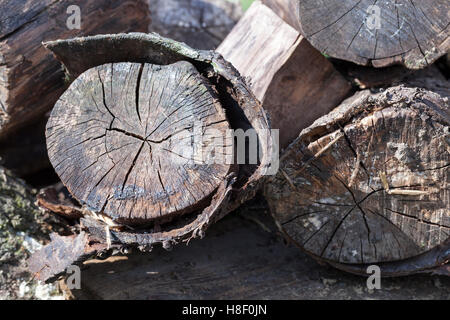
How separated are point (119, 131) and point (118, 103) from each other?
0.44 ft

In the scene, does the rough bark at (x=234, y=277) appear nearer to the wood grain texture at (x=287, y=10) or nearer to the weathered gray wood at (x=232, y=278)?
the weathered gray wood at (x=232, y=278)

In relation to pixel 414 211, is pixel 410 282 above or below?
below

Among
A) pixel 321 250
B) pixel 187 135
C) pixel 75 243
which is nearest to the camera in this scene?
pixel 187 135

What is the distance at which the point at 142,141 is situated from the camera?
2.37 m

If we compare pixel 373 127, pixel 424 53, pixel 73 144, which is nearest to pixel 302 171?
pixel 373 127

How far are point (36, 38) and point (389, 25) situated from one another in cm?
183

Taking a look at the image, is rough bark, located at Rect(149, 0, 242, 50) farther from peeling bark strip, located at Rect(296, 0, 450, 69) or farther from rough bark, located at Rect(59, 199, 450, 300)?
rough bark, located at Rect(59, 199, 450, 300)

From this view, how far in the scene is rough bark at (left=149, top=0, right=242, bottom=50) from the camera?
367cm

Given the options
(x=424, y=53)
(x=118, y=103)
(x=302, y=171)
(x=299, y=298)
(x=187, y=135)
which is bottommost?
(x=299, y=298)

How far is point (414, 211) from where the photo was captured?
104 inches

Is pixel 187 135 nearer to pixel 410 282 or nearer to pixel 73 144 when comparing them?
pixel 73 144

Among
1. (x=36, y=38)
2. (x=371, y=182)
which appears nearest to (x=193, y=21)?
(x=36, y=38)

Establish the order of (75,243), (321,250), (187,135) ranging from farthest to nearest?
(321,250), (75,243), (187,135)

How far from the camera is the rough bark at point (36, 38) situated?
2.70 m
